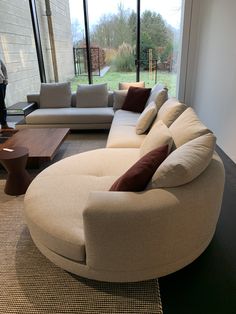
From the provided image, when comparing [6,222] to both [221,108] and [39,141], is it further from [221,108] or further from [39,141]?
[221,108]

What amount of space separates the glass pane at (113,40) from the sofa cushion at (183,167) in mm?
4694

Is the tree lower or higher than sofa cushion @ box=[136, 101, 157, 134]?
higher

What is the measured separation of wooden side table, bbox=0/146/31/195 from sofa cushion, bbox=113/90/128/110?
2175 millimetres

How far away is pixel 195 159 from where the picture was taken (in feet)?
A: 3.81

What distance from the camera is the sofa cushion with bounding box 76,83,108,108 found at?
4223 millimetres

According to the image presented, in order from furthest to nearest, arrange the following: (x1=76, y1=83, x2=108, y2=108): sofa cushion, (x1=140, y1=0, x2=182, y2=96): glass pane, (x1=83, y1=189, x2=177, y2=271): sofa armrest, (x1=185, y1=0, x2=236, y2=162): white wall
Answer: (x1=140, y1=0, x2=182, y2=96): glass pane
(x1=76, y1=83, x2=108, y2=108): sofa cushion
(x1=185, y1=0, x2=236, y2=162): white wall
(x1=83, y1=189, x2=177, y2=271): sofa armrest

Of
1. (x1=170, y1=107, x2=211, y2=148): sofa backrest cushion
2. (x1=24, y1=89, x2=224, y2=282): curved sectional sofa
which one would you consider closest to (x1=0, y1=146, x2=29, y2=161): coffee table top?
(x1=24, y1=89, x2=224, y2=282): curved sectional sofa

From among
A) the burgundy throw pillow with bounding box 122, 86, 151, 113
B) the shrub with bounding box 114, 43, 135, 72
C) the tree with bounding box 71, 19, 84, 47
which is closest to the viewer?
the burgundy throw pillow with bounding box 122, 86, 151, 113

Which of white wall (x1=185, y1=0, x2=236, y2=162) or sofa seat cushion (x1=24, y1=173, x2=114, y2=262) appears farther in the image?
white wall (x1=185, y1=0, x2=236, y2=162)

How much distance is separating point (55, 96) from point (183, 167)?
146 inches

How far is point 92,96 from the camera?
4219 millimetres

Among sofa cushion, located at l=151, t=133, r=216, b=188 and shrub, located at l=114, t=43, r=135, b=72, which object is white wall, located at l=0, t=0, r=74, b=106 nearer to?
shrub, located at l=114, t=43, r=135, b=72

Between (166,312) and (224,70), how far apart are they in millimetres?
3070

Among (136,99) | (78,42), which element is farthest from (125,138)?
(78,42)
